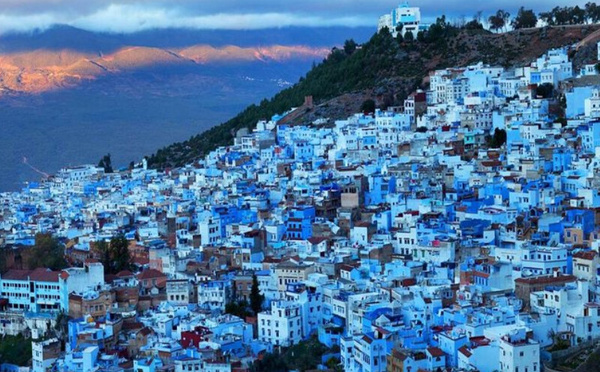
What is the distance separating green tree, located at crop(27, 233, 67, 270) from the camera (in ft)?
95.5

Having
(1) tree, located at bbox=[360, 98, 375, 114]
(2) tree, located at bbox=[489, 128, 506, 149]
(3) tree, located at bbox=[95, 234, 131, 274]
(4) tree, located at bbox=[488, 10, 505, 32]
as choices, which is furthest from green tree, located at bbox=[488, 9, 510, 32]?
(3) tree, located at bbox=[95, 234, 131, 274]

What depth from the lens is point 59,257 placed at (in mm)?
29469

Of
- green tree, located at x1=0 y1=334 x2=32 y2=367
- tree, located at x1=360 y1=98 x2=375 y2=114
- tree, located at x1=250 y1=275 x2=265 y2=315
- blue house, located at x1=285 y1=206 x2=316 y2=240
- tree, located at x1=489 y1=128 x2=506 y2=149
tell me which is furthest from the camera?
tree, located at x1=360 y1=98 x2=375 y2=114

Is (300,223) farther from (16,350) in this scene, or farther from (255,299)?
(16,350)

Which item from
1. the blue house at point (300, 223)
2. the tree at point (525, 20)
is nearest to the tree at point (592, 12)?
the tree at point (525, 20)

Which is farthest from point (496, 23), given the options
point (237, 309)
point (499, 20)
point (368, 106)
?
point (237, 309)

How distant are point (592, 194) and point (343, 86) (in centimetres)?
2242

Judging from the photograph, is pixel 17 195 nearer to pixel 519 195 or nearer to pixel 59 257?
pixel 59 257

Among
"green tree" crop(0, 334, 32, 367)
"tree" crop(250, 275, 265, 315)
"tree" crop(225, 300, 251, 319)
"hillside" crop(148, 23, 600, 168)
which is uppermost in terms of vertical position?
"hillside" crop(148, 23, 600, 168)

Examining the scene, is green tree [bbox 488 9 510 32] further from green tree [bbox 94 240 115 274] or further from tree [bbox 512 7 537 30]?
green tree [bbox 94 240 115 274]

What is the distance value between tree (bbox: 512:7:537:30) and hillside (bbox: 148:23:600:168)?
1462mm

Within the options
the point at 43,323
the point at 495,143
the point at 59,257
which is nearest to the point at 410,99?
the point at 495,143

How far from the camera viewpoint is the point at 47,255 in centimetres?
2945

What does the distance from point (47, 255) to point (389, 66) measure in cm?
2158
